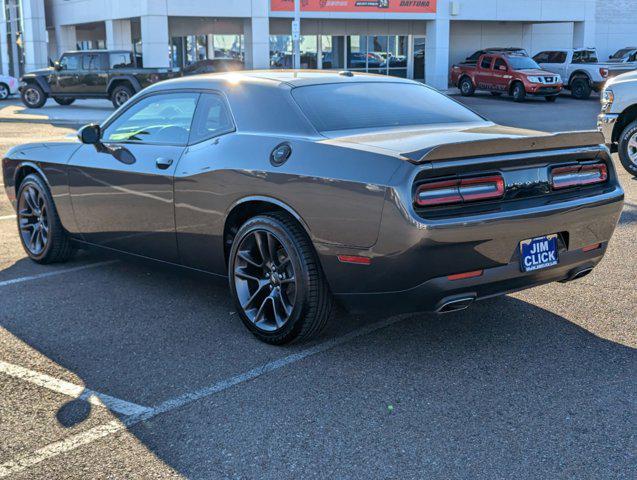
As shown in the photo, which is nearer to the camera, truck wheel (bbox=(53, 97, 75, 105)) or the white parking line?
the white parking line

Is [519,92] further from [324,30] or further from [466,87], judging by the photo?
[324,30]

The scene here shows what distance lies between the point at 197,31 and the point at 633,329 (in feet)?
120

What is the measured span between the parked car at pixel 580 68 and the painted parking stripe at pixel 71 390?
28.5 meters

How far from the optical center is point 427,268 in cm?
392

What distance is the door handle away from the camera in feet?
16.9

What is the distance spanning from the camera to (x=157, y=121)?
550cm

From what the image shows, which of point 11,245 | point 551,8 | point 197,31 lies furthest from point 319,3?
point 11,245

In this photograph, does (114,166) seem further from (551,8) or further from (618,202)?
(551,8)

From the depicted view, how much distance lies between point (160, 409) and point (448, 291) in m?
1.57

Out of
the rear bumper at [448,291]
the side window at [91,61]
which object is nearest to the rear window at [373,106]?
the rear bumper at [448,291]

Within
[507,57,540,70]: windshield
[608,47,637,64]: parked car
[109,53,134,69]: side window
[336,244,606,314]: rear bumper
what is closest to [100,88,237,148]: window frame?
[336,244,606,314]: rear bumper

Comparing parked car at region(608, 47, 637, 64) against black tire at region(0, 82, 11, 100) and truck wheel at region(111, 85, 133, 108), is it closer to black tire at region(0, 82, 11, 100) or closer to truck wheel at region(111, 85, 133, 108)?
truck wheel at region(111, 85, 133, 108)

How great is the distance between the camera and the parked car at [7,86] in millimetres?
30844

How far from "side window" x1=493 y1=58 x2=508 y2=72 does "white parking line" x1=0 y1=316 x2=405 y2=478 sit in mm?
26447
